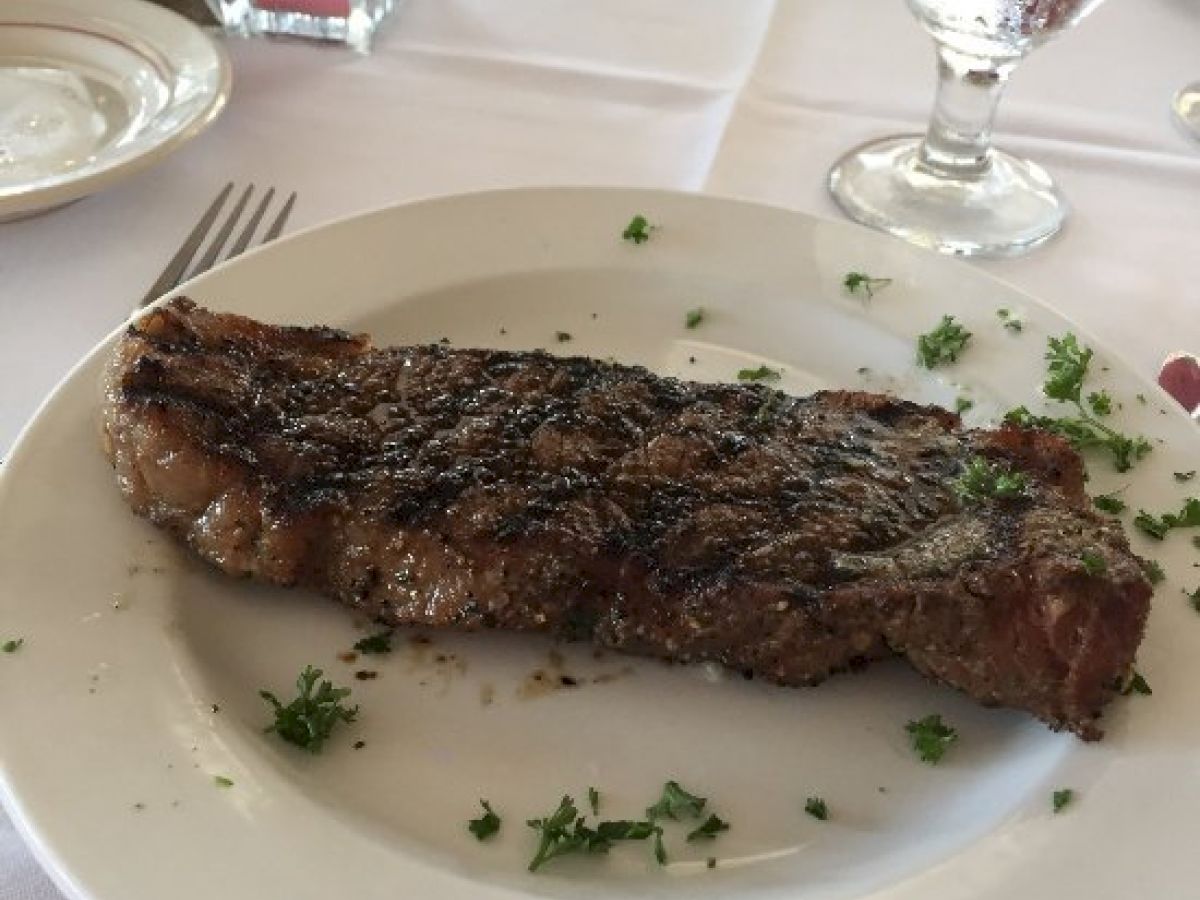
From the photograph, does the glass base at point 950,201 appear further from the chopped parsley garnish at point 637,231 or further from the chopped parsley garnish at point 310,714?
the chopped parsley garnish at point 310,714

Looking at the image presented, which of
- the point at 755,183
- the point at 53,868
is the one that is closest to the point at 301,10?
the point at 755,183

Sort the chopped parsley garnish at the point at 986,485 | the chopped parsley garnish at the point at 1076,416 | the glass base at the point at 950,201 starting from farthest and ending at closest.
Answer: the glass base at the point at 950,201 < the chopped parsley garnish at the point at 1076,416 < the chopped parsley garnish at the point at 986,485

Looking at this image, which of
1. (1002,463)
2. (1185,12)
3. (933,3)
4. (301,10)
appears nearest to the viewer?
(1002,463)

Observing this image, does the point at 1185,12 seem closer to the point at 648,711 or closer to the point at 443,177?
the point at 443,177

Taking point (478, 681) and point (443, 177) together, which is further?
point (443, 177)

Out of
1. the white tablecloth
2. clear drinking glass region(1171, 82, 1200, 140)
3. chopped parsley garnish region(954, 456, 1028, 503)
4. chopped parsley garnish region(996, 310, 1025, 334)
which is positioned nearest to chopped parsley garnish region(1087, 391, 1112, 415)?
chopped parsley garnish region(996, 310, 1025, 334)

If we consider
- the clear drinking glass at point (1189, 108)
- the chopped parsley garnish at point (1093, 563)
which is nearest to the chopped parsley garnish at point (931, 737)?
the chopped parsley garnish at point (1093, 563)

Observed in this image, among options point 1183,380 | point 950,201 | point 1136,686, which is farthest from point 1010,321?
point 1136,686
